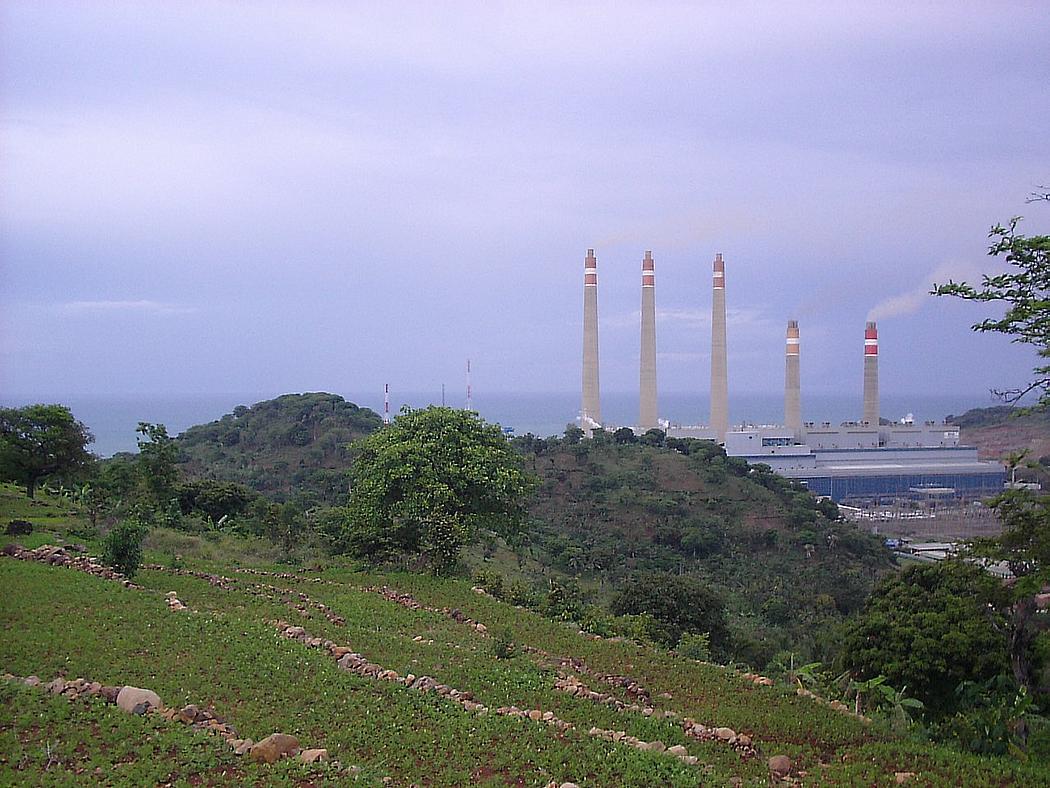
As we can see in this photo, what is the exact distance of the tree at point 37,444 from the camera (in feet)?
64.4

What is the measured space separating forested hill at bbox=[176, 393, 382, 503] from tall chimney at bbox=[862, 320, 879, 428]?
33989mm

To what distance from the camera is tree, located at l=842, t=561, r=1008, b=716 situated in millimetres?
9820

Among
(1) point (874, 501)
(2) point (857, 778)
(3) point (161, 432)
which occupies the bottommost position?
(1) point (874, 501)

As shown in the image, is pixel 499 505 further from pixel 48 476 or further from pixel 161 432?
pixel 48 476

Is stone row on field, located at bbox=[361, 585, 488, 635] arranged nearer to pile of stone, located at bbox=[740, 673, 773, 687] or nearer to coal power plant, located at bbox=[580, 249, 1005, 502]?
pile of stone, located at bbox=[740, 673, 773, 687]

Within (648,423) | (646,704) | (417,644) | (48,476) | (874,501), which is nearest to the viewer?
(646,704)

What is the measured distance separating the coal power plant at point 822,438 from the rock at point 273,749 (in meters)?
48.8

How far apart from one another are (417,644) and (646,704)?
2.98 m

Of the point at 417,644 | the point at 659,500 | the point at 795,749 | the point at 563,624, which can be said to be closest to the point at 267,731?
the point at 417,644

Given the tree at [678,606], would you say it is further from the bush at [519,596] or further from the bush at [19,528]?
the bush at [19,528]

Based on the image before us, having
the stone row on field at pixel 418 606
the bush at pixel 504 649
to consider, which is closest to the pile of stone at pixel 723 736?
the bush at pixel 504 649

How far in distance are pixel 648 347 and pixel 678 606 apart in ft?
140

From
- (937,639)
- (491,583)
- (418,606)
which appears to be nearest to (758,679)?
(937,639)

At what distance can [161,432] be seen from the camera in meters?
21.5
